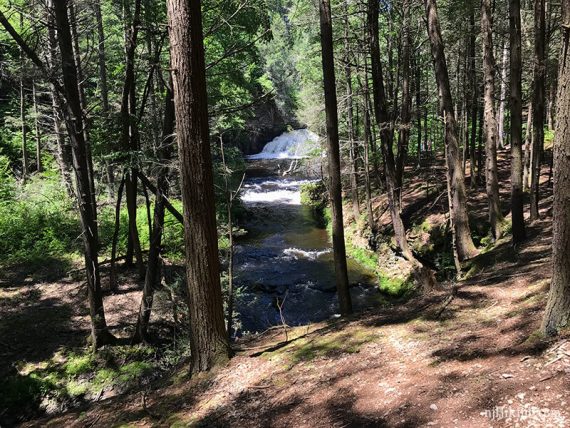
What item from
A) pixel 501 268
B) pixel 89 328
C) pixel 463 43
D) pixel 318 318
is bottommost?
pixel 318 318

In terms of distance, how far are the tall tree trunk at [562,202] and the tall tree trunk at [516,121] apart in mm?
6402

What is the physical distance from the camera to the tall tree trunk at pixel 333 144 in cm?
763

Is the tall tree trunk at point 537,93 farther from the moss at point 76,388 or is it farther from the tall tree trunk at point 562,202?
the moss at point 76,388

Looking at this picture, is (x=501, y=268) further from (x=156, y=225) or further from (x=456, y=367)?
(x=156, y=225)

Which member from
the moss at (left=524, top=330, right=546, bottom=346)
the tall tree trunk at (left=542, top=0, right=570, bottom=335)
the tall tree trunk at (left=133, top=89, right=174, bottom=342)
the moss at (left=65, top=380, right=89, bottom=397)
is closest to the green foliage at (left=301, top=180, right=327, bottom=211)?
the tall tree trunk at (left=133, top=89, right=174, bottom=342)

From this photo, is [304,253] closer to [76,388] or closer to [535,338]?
[76,388]

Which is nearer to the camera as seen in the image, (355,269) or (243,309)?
(243,309)

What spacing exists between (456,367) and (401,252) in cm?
904

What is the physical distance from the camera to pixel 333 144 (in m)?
7.88

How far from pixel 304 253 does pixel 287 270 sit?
2.09 meters

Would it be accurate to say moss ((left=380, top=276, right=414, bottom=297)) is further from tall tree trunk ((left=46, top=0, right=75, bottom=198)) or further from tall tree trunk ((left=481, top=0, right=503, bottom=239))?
tall tree trunk ((left=46, top=0, right=75, bottom=198))

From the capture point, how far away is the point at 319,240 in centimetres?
1994

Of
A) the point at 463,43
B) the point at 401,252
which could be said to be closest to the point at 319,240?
the point at 401,252

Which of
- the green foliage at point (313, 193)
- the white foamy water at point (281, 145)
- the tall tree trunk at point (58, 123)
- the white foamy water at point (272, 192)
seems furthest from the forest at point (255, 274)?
the white foamy water at point (281, 145)
